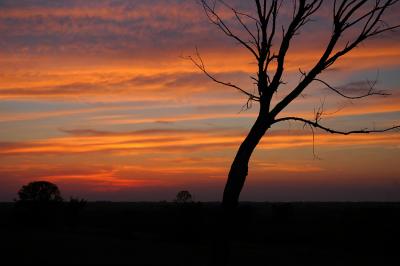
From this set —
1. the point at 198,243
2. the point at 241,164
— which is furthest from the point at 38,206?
the point at 241,164

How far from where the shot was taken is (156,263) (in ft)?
61.2

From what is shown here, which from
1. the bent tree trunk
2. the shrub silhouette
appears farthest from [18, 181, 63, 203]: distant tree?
the bent tree trunk

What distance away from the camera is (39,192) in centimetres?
3859

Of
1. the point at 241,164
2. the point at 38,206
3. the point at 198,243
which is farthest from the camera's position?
the point at 38,206

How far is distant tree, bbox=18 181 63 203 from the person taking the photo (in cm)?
3769

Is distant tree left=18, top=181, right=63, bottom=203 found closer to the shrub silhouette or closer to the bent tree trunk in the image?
the shrub silhouette

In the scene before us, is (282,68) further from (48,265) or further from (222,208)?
(48,265)

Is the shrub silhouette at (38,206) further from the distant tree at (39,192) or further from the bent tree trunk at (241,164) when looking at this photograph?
the bent tree trunk at (241,164)

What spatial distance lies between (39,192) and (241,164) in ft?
Answer: 110

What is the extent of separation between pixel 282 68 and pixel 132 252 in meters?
15.1

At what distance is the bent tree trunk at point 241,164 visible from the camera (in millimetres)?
7305

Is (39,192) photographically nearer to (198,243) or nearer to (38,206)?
(38,206)

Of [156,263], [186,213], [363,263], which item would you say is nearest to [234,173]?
[156,263]

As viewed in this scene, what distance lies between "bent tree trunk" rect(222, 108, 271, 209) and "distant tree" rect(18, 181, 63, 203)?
106 feet
